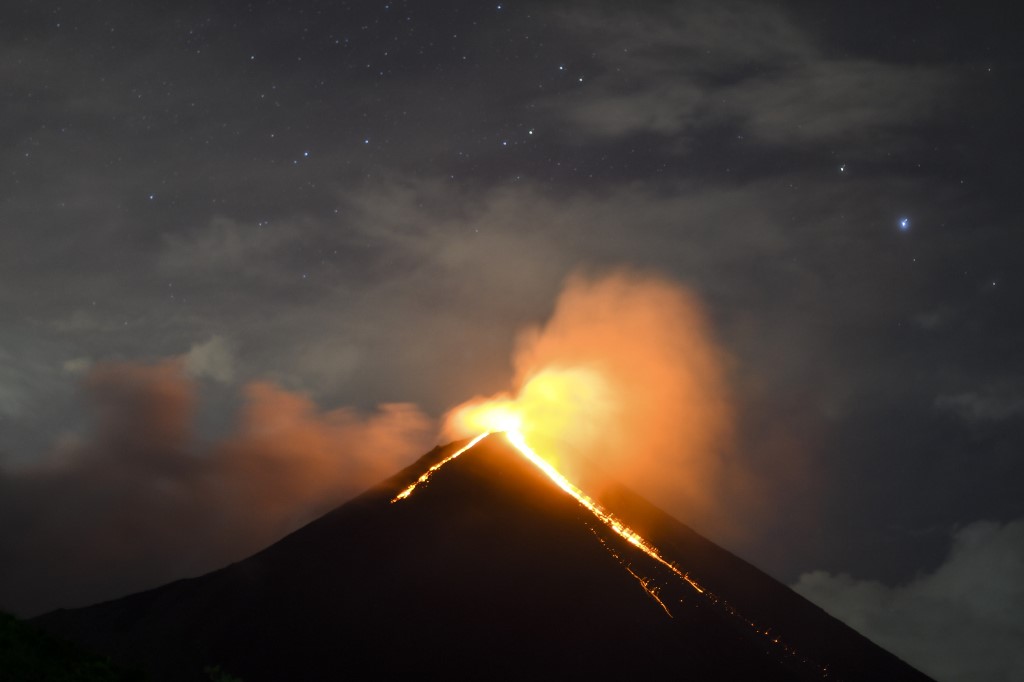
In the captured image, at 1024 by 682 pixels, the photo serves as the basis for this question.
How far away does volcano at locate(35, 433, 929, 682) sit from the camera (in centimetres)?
3931

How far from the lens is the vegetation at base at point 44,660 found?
2302cm

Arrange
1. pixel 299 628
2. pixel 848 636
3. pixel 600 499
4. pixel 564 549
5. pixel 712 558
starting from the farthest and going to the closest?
pixel 600 499, pixel 712 558, pixel 848 636, pixel 564 549, pixel 299 628

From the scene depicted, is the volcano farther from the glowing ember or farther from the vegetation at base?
the vegetation at base

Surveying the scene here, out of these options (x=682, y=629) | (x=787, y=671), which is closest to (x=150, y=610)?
(x=682, y=629)

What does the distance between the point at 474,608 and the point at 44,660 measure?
874 inches

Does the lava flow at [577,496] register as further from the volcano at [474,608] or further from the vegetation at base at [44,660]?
the vegetation at base at [44,660]

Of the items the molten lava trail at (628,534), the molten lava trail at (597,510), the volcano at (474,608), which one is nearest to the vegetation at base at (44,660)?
the volcano at (474,608)

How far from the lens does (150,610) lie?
46.4 m

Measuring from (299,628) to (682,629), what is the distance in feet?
60.2

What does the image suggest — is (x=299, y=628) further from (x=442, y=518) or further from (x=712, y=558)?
(x=712, y=558)

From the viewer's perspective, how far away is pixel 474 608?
42906 mm

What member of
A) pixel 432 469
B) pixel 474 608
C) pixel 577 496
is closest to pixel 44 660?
pixel 474 608

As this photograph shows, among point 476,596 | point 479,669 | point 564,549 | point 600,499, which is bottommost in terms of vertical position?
point 479,669

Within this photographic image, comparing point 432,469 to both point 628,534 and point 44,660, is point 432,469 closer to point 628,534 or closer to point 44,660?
point 628,534
